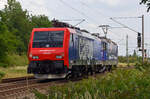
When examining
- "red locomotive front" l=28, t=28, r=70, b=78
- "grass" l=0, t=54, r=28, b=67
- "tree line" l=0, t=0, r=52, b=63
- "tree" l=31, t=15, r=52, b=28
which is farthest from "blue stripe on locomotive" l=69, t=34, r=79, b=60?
"tree" l=31, t=15, r=52, b=28

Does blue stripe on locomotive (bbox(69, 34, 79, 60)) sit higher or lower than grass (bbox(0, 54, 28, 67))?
higher

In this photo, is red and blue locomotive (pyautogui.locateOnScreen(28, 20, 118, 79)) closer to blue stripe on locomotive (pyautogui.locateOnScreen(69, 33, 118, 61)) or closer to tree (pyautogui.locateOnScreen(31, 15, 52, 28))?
blue stripe on locomotive (pyautogui.locateOnScreen(69, 33, 118, 61))

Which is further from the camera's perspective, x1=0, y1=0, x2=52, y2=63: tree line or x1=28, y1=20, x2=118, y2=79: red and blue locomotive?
x1=0, y1=0, x2=52, y2=63: tree line

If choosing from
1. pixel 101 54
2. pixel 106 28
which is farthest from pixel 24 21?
pixel 101 54

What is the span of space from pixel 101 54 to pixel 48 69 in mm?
9963

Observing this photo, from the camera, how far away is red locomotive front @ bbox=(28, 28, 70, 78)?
17000mm

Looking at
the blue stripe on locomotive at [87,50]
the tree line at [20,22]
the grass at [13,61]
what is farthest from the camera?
the tree line at [20,22]

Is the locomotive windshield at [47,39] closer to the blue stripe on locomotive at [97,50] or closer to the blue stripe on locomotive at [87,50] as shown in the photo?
the blue stripe on locomotive at [87,50]

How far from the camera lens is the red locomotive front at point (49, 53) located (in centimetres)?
1700

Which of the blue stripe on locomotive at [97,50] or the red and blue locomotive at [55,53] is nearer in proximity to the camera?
the red and blue locomotive at [55,53]

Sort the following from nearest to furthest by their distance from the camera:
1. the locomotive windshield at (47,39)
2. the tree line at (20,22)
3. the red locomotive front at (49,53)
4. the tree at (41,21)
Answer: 1. the red locomotive front at (49,53)
2. the locomotive windshield at (47,39)
3. the tree line at (20,22)
4. the tree at (41,21)

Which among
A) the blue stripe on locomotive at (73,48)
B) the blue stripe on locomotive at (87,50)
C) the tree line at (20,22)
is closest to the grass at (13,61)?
the tree line at (20,22)

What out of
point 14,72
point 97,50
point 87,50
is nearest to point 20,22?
point 14,72

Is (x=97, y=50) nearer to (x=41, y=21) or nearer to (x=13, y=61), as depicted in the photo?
(x=13, y=61)
